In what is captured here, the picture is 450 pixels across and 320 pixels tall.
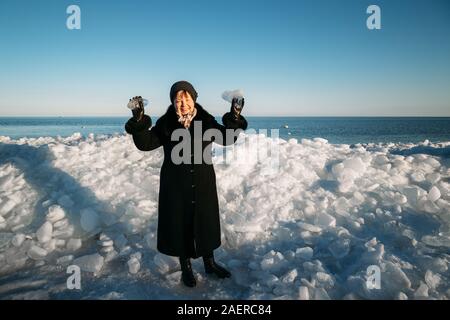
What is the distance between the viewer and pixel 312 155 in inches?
256

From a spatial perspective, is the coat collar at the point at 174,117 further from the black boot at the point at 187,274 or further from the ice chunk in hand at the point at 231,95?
the black boot at the point at 187,274

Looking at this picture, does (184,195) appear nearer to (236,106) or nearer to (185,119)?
(185,119)

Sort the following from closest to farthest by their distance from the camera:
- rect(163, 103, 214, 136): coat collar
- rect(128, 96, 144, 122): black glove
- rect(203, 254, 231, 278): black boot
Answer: rect(128, 96, 144, 122): black glove < rect(163, 103, 214, 136): coat collar < rect(203, 254, 231, 278): black boot

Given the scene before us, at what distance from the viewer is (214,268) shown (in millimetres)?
3514

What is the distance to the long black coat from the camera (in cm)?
316

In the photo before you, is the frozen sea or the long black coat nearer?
the long black coat

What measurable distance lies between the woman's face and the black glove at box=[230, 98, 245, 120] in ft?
1.59

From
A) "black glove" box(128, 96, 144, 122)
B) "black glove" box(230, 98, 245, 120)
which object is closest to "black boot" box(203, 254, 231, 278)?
"black glove" box(230, 98, 245, 120)

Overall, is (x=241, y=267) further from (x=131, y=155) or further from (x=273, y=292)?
(x=131, y=155)

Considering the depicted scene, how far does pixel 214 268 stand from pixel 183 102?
209 centimetres

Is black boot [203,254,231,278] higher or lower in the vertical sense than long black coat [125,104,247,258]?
lower

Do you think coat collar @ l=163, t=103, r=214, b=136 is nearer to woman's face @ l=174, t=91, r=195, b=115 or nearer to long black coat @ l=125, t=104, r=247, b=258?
long black coat @ l=125, t=104, r=247, b=258
